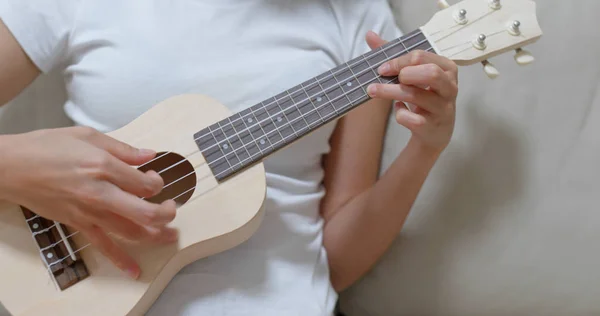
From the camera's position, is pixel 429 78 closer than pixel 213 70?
Yes

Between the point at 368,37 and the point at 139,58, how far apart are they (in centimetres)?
32

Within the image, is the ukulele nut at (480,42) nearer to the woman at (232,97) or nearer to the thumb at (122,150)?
the woman at (232,97)

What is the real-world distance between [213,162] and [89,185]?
0.51ft

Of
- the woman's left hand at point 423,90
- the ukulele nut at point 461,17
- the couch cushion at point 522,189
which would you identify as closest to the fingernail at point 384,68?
the woman's left hand at point 423,90

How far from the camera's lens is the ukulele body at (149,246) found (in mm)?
687

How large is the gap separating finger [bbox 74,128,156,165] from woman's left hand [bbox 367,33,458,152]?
11.5 inches

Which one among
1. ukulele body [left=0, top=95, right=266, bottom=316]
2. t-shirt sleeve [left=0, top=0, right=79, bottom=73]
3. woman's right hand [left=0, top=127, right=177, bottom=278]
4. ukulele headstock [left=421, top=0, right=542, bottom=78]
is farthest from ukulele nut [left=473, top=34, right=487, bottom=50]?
t-shirt sleeve [left=0, top=0, right=79, bottom=73]

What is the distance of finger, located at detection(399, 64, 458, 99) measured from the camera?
659mm

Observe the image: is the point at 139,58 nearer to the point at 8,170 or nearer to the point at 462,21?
the point at 8,170

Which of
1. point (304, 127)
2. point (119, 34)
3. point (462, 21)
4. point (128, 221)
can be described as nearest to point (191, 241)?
point (128, 221)

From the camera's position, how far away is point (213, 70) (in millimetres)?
798

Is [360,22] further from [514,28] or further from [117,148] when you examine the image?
[117,148]

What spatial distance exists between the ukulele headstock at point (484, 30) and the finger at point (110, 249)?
47cm

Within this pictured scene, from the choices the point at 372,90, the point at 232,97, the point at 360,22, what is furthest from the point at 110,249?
the point at 360,22
